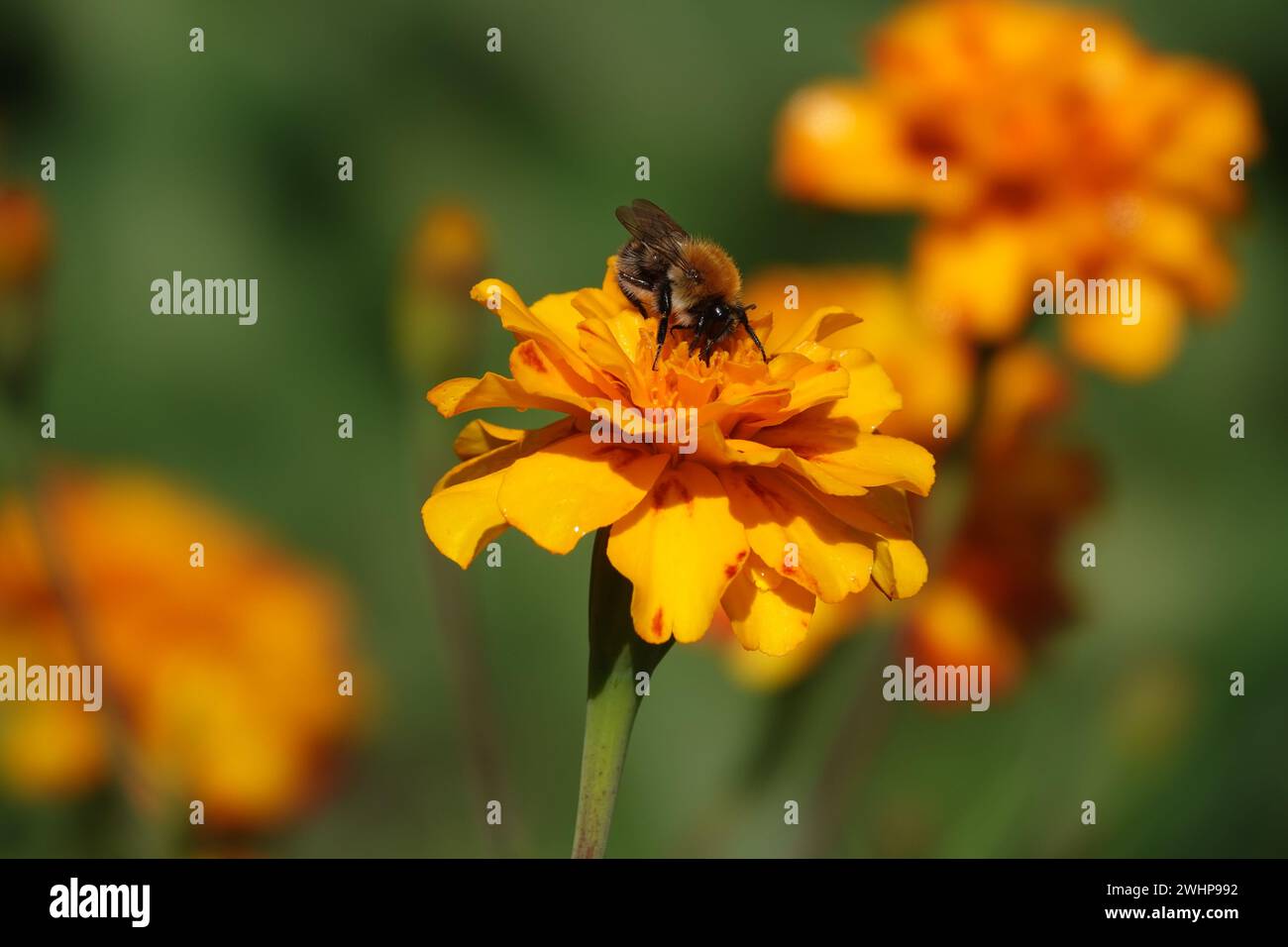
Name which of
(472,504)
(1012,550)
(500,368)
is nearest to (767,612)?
(472,504)

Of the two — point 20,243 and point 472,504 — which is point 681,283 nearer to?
point 472,504

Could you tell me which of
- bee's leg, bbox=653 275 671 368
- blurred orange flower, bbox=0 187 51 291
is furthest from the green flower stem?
blurred orange flower, bbox=0 187 51 291

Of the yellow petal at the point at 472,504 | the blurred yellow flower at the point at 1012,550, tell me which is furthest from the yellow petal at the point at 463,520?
Answer: the blurred yellow flower at the point at 1012,550

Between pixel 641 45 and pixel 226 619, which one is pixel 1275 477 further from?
pixel 226 619

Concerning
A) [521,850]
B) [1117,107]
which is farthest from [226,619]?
[1117,107]

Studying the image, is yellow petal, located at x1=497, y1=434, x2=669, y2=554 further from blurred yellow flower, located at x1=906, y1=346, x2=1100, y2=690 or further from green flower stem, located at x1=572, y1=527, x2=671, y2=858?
blurred yellow flower, located at x1=906, y1=346, x2=1100, y2=690

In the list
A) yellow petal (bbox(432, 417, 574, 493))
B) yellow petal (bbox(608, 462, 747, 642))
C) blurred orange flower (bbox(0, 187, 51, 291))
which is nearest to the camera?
yellow petal (bbox(608, 462, 747, 642))
